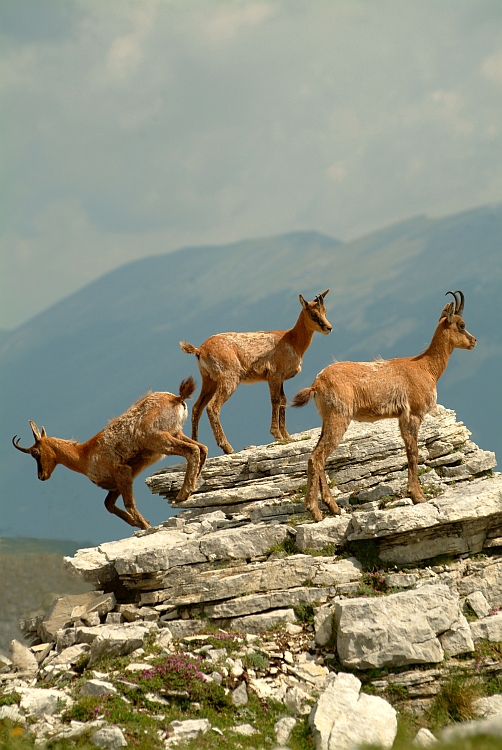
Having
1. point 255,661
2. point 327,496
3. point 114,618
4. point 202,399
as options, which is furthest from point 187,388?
point 255,661

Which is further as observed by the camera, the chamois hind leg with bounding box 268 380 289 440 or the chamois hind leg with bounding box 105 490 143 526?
the chamois hind leg with bounding box 268 380 289 440

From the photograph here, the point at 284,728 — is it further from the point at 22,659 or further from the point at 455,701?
the point at 22,659

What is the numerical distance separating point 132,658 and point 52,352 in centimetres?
18891

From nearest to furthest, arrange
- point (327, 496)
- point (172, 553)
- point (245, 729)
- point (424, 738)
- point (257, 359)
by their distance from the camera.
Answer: point (424, 738), point (245, 729), point (172, 553), point (327, 496), point (257, 359)

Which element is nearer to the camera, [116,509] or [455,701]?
[455,701]

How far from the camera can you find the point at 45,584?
20.3 meters

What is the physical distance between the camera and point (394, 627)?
42.5 feet

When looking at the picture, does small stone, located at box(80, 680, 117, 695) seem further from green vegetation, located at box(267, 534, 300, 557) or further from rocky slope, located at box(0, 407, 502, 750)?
green vegetation, located at box(267, 534, 300, 557)

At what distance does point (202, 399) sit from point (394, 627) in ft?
27.4

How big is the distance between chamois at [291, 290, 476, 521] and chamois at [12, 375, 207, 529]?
2.61 m

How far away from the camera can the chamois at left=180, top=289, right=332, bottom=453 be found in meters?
19.3

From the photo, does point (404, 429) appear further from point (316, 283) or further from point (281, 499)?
point (316, 283)

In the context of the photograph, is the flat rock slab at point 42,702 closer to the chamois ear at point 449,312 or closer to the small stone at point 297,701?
the small stone at point 297,701

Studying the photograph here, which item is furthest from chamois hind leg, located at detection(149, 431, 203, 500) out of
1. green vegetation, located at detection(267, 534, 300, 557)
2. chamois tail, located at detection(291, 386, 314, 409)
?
green vegetation, located at detection(267, 534, 300, 557)
